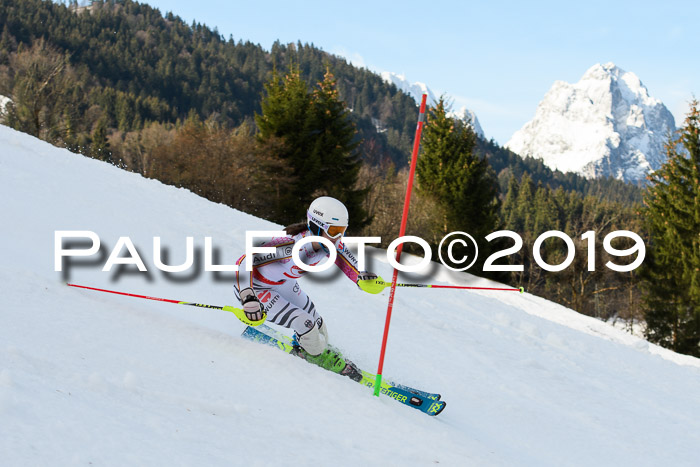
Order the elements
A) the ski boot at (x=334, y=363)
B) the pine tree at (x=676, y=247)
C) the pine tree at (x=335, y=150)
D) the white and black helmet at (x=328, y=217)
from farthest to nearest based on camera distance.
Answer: the pine tree at (x=335, y=150) → the pine tree at (x=676, y=247) → the ski boot at (x=334, y=363) → the white and black helmet at (x=328, y=217)

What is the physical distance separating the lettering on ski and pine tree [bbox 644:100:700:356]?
2893 cm

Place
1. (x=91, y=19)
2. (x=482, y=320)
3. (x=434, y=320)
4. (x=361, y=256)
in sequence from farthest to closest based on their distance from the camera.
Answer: (x=91, y=19), (x=361, y=256), (x=482, y=320), (x=434, y=320)

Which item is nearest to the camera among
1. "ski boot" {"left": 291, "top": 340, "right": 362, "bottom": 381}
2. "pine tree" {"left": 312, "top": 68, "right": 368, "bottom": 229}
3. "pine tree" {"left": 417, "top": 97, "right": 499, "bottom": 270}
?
"ski boot" {"left": 291, "top": 340, "right": 362, "bottom": 381}

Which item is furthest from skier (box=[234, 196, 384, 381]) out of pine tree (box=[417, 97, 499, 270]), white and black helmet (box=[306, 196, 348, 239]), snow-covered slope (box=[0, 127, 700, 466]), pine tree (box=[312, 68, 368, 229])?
pine tree (box=[417, 97, 499, 270])

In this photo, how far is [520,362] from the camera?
853 centimetres

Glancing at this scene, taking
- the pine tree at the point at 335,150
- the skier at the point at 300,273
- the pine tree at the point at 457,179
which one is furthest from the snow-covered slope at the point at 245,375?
the pine tree at the point at 457,179

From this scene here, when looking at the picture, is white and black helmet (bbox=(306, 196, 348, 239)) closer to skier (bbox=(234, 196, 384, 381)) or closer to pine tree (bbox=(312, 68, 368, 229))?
skier (bbox=(234, 196, 384, 381))

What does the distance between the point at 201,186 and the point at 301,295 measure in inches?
868

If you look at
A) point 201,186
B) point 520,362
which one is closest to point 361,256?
point 520,362

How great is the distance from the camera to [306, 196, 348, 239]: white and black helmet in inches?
202

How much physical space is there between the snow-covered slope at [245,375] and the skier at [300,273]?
21.7 inches

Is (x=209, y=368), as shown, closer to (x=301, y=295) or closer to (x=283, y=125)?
(x=301, y=295)

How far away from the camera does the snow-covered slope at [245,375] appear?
117 inches

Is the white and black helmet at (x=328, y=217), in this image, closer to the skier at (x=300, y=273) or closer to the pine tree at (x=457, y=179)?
the skier at (x=300, y=273)
